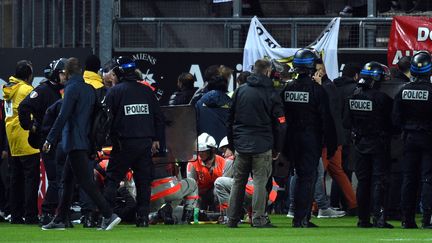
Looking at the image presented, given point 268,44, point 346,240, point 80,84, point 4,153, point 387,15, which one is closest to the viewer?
point 346,240

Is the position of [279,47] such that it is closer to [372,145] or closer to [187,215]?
[187,215]

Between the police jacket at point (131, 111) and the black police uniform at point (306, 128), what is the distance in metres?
1.61

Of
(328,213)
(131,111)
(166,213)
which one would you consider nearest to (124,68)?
(131,111)

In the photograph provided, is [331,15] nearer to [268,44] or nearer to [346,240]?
[268,44]

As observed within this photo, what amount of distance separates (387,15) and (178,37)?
361 centimetres

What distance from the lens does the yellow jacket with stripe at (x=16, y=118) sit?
18.6 metres

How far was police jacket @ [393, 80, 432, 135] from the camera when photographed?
1648 centimetres

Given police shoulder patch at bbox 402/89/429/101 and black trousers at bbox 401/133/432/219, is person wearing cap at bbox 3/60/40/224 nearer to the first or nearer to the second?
black trousers at bbox 401/133/432/219

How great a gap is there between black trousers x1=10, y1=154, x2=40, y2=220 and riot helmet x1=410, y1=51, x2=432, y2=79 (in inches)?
203

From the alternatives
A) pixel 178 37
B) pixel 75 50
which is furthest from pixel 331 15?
pixel 75 50

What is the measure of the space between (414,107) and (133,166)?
3.36 metres

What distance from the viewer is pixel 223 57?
920 inches

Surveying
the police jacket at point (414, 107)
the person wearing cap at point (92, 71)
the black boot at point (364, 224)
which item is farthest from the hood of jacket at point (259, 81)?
the person wearing cap at point (92, 71)

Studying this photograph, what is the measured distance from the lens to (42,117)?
1772 cm
